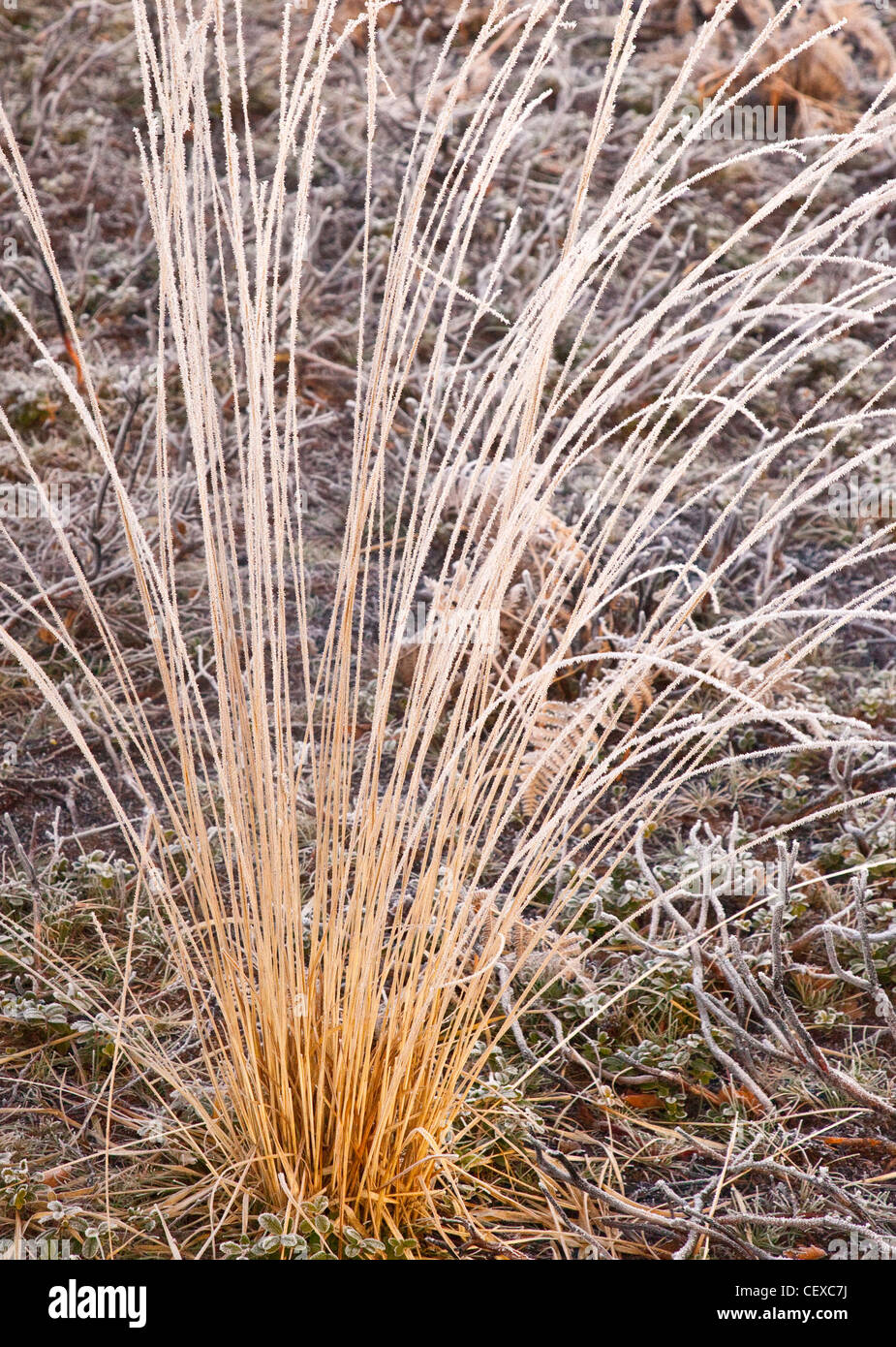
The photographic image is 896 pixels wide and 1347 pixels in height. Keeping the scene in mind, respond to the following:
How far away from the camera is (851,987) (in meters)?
1.88

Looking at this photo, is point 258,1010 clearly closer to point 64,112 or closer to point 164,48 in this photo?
point 164,48

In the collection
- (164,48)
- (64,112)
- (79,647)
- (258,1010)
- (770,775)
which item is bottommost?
(258,1010)

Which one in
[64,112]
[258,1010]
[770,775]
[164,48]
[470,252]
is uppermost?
[64,112]

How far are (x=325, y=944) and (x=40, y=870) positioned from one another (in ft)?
2.71

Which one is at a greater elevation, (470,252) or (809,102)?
(809,102)

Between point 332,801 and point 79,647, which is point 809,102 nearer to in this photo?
point 79,647

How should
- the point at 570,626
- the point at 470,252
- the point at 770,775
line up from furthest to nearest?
1. the point at 470,252
2. the point at 770,775
3. the point at 570,626

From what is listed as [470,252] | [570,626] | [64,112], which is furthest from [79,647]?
[64,112]

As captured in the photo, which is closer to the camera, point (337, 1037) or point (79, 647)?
point (337, 1037)

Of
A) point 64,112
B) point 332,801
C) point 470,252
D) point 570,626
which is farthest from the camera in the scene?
point 64,112

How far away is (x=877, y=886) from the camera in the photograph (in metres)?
2.02

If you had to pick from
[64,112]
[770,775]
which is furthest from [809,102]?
[770,775]

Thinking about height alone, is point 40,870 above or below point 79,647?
below

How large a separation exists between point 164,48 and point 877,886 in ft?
5.23
